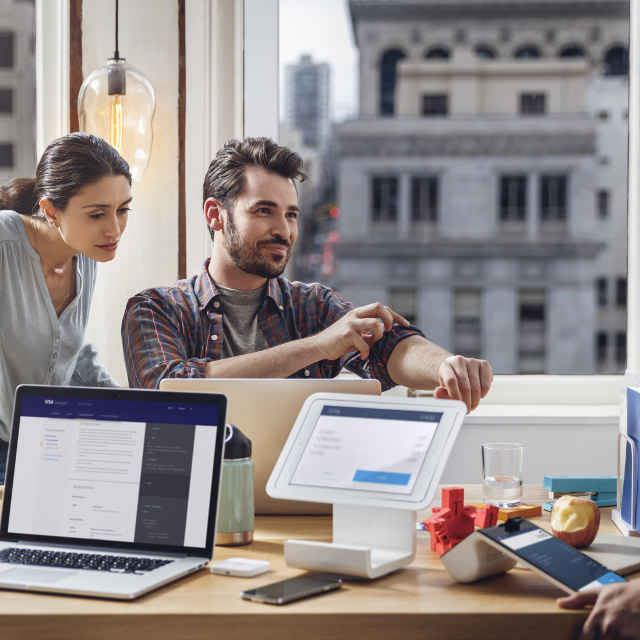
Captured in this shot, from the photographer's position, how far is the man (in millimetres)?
1943

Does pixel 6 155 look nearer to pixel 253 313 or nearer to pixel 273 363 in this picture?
pixel 253 313

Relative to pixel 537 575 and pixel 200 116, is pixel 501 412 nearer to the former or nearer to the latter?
pixel 200 116

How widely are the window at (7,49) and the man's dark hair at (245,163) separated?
3.66 ft

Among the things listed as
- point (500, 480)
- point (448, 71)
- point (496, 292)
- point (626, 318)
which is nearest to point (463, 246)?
point (496, 292)

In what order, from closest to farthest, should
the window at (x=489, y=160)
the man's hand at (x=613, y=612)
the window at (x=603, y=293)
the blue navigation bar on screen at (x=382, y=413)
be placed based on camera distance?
1. the man's hand at (x=613, y=612)
2. the blue navigation bar on screen at (x=382, y=413)
3. the window at (x=489, y=160)
4. the window at (x=603, y=293)

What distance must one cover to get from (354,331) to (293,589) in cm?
86

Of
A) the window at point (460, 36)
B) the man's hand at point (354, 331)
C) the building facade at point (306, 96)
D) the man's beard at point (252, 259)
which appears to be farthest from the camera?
the window at point (460, 36)

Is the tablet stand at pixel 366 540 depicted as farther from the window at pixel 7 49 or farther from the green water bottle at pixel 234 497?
the window at pixel 7 49

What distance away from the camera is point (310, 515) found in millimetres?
1489

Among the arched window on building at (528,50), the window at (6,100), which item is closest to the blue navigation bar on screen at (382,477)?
the window at (6,100)

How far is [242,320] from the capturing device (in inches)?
86.3

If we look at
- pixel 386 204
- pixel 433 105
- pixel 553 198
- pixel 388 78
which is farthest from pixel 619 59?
pixel 388 78

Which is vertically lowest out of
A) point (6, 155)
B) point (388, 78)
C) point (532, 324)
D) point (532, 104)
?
point (532, 324)

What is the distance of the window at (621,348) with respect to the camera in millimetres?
2926
